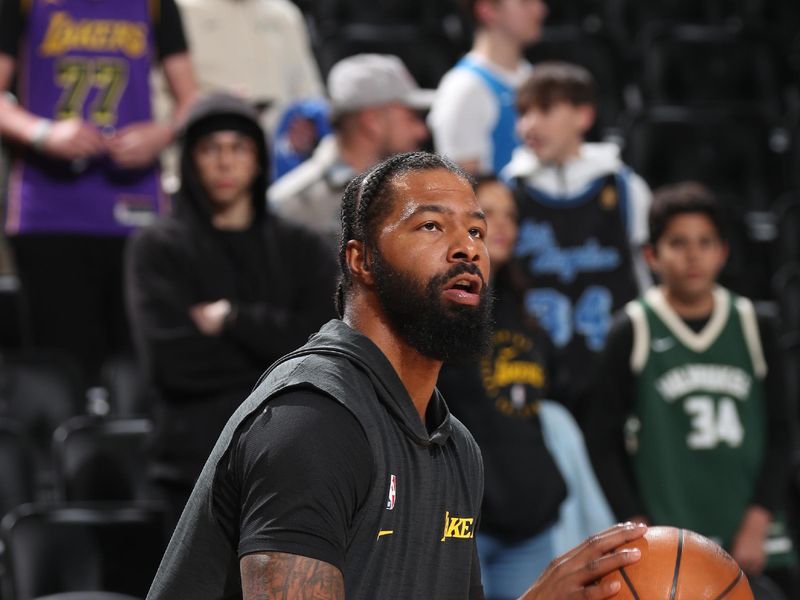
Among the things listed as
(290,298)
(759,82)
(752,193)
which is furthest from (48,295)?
(759,82)

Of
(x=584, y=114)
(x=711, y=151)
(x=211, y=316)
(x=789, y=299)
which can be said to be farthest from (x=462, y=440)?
(x=711, y=151)

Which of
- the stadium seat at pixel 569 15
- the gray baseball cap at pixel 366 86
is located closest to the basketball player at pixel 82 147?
the gray baseball cap at pixel 366 86

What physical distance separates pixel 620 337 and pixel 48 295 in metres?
2.02

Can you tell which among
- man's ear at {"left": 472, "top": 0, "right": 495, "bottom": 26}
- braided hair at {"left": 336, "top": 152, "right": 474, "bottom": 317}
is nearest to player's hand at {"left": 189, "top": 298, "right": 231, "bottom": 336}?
braided hair at {"left": 336, "top": 152, "right": 474, "bottom": 317}

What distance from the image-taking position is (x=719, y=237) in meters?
5.00

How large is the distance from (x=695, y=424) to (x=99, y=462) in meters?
1.93

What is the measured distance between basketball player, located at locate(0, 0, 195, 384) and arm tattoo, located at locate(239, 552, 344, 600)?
340 centimetres

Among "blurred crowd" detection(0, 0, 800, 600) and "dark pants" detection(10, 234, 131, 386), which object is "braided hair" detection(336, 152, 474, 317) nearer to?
"blurred crowd" detection(0, 0, 800, 600)

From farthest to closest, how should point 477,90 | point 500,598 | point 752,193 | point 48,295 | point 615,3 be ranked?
point 615,3 < point 752,193 < point 477,90 < point 48,295 < point 500,598

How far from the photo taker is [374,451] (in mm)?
2291

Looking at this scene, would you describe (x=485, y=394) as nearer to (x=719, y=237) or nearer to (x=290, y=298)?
(x=290, y=298)

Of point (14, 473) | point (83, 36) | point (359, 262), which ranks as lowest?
point (14, 473)

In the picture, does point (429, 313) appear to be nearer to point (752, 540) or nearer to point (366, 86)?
point (752, 540)

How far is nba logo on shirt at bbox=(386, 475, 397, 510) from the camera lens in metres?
2.32
